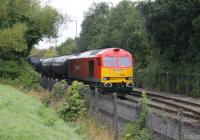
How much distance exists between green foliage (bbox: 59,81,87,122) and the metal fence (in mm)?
14960

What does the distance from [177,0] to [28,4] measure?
1233 centimetres

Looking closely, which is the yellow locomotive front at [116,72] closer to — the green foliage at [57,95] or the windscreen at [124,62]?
the windscreen at [124,62]

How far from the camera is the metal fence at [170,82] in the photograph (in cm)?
3453

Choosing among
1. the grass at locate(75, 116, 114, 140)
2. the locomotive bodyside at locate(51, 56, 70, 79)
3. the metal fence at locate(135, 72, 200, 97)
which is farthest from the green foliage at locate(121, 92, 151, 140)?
the locomotive bodyside at locate(51, 56, 70, 79)

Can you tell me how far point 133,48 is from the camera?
54.1 meters

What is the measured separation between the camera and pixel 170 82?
38875mm

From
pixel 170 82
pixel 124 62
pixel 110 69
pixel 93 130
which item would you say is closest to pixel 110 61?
pixel 110 69

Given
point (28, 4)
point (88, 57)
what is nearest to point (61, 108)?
point (88, 57)

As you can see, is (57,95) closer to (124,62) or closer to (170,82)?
(124,62)

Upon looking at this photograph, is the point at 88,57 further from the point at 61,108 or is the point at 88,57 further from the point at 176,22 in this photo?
the point at 61,108

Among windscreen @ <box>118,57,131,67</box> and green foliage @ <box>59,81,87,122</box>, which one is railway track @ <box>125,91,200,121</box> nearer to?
windscreen @ <box>118,57,131,67</box>

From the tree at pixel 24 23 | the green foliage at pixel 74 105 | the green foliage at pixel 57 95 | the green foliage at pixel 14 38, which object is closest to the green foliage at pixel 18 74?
the tree at pixel 24 23

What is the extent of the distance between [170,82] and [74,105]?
2044cm

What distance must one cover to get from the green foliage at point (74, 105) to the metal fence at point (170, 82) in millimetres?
14960
